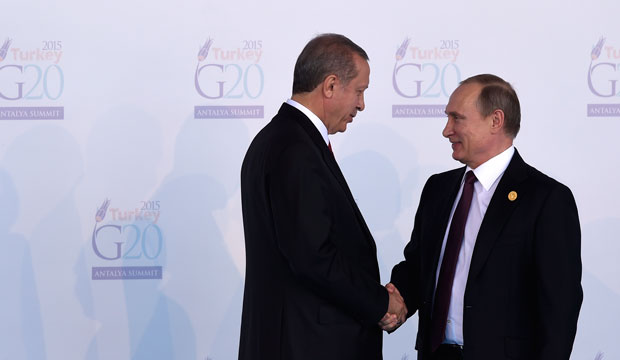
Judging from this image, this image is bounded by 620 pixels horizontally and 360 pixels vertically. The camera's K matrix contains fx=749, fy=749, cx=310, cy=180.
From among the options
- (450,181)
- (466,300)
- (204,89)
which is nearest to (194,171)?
(204,89)

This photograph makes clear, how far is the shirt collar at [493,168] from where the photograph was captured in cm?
240

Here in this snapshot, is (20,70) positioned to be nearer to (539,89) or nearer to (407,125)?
(407,125)

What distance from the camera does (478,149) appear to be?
242cm

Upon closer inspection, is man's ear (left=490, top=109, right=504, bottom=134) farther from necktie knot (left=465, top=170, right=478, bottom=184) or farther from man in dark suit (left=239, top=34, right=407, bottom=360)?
man in dark suit (left=239, top=34, right=407, bottom=360)

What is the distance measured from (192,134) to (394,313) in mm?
1778

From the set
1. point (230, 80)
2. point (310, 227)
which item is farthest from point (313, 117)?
point (230, 80)

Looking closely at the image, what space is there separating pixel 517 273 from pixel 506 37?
6.69ft

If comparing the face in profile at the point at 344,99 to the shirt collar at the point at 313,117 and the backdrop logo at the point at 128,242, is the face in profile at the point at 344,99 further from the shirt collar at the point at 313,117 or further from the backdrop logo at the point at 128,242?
the backdrop logo at the point at 128,242

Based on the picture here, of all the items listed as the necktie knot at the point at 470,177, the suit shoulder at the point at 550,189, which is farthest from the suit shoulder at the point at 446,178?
the suit shoulder at the point at 550,189

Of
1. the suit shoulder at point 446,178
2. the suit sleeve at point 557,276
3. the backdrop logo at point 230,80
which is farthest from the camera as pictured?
the backdrop logo at point 230,80

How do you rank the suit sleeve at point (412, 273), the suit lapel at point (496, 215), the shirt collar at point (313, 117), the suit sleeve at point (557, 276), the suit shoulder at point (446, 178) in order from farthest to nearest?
Answer: the suit sleeve at point (412, 273), the suit shoulder at point (446, 178), the shirt collar at point (313, 117), the suit lapel at point (496, 215), the suit sleeve at point (557, 276)

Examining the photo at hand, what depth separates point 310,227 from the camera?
7.42 ft

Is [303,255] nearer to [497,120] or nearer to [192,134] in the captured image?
[497,120]

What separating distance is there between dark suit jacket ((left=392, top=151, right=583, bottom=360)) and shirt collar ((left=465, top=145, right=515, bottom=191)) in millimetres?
46
